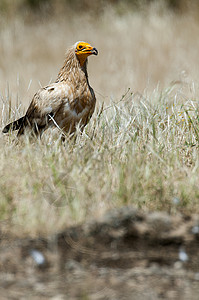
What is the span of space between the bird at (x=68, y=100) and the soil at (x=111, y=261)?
1821 mm

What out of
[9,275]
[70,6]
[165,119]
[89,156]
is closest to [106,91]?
[165,119]

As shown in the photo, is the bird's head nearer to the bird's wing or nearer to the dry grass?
the bird's wing

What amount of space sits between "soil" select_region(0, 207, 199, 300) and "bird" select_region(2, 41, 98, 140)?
1821 millimetres

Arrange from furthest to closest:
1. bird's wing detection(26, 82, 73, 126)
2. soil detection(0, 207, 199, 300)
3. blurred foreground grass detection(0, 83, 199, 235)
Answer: bird's wing detection(26, 82, 73, 126) < blurred foreground grass detection(0, 83, 199, 235) < soil detection(0, 207, 199, 300)

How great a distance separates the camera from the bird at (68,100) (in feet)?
15.4

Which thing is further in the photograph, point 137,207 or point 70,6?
point 70,6

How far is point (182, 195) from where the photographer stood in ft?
10.5

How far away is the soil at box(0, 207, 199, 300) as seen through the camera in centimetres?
248

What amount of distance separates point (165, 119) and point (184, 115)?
0.18m

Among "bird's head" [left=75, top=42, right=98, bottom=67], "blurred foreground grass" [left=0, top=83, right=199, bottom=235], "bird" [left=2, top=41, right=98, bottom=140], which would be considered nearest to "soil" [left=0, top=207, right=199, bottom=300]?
"blurred foreground grass" [left=0, top=83, right=199, bottom=235]

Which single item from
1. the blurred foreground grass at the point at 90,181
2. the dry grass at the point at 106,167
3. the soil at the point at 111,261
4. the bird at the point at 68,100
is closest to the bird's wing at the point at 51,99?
the bird at the point at 68,100

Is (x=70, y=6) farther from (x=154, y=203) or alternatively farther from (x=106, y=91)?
(x=154, y=203)

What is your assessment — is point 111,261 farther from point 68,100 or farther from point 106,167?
point 68,100

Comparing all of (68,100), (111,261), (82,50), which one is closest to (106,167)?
(111,261)
